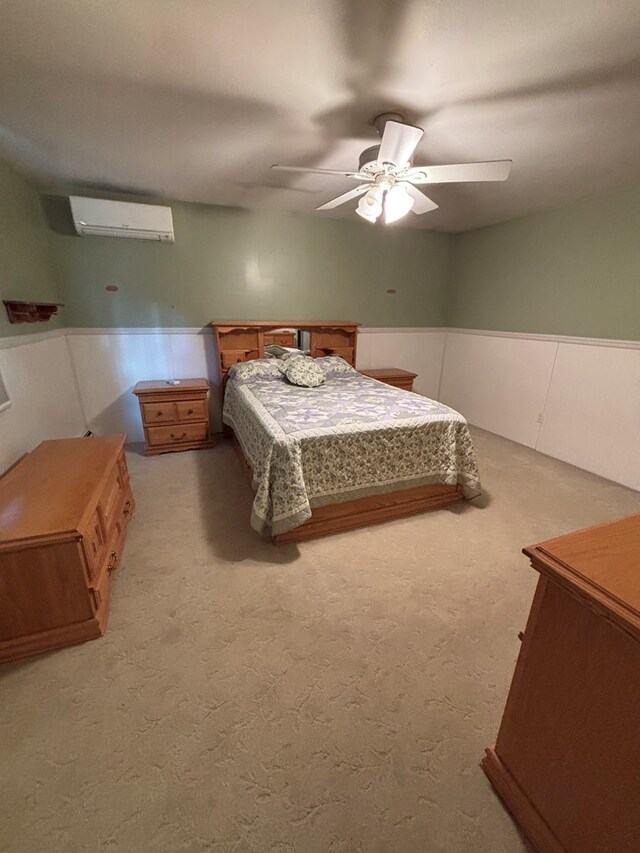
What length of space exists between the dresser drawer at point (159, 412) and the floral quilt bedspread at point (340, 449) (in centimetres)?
85

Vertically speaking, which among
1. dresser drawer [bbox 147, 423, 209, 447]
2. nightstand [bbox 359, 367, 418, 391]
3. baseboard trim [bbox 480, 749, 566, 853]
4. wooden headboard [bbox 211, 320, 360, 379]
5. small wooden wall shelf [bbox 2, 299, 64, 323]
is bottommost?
baseboard trim [bbox 480, 749, 566, 853]

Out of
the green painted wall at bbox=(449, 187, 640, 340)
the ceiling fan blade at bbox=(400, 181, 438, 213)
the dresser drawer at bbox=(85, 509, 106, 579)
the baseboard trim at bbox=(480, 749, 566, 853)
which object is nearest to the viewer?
the baseboard trim at bbox=(480, 749, 566, 853)

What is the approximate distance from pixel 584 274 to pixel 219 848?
13.4ft

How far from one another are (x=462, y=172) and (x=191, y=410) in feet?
8.88

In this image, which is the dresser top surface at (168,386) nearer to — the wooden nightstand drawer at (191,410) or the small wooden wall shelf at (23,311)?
the wooden nightstand drawer at (191,410)

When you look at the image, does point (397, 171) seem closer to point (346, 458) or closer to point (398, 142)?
point (398, 142)

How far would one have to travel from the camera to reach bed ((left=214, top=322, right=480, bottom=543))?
6.53 ft

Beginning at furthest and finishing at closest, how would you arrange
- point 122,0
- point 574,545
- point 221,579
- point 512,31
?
1. point 221,579
2. point 512,31
3. point 122,0
4. point 574,545

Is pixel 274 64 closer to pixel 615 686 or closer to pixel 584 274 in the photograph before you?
pixel 615 686

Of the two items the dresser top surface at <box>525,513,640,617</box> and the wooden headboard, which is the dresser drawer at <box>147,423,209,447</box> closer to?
the wooden headboard

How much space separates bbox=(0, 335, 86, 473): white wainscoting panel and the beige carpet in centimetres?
93

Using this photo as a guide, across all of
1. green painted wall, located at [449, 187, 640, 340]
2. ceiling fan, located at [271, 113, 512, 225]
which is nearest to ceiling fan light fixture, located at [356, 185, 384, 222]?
ceiling fan, located at [271, 113, 512, 225]

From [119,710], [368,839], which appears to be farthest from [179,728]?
[368,839]

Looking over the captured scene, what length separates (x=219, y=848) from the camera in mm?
931
